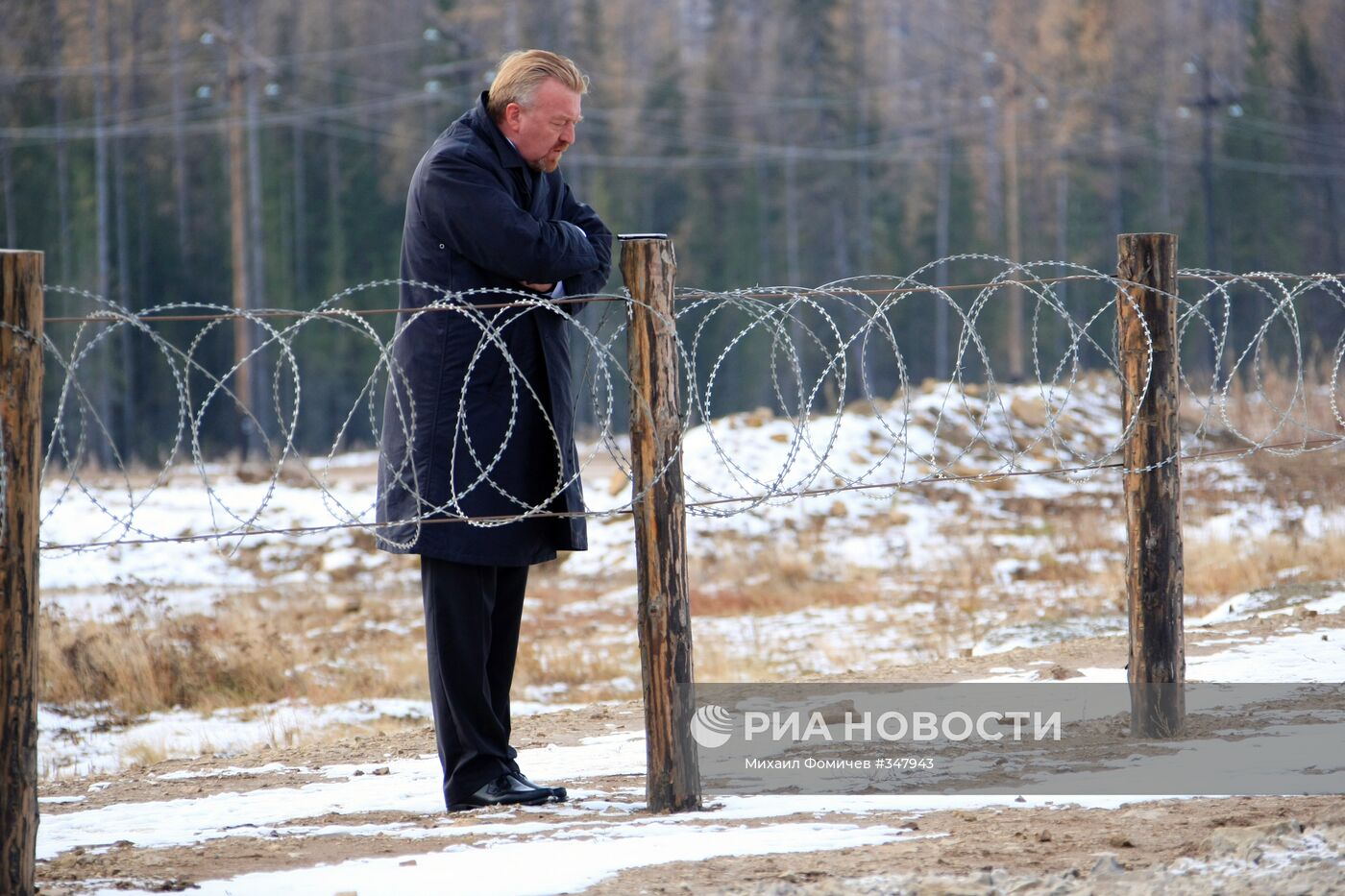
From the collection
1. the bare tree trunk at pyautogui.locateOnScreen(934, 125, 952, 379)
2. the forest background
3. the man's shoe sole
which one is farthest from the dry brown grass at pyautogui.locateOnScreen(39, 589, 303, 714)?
the bare tree trunk at pyautogui.locateOnScreen(934, 125, 952, 379)

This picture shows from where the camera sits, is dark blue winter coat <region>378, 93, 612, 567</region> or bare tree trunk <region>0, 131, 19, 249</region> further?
bare tree trunk <region>0, 131, 19, 249</region>

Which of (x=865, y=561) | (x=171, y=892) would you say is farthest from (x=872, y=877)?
(x=865, y=561)

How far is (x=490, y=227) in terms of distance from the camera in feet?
13.8

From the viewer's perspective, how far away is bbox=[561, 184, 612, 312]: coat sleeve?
→ 175 inches

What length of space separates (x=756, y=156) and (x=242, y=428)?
18578 mm

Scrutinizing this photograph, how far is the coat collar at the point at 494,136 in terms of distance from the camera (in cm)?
439

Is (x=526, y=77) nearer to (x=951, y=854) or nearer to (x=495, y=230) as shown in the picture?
(x=495, y=230)

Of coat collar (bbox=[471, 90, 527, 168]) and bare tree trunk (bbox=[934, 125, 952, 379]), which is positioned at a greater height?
bare tree trunk (bbox=[934, 125, 952, 379])

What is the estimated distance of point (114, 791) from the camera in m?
5.49

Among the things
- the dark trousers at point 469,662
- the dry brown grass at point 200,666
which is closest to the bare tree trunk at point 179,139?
the dry brown grass at point 200,666

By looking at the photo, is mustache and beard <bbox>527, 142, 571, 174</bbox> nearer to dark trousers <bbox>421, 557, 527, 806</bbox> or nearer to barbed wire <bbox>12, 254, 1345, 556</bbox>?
barbed wire <bbox>12, 254, 1345, 556</bbox>

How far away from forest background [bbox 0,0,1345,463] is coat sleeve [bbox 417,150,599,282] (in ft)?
99.7

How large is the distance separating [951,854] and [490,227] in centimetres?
213

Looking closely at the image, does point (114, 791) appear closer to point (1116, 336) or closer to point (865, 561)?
point (1116, 336)
